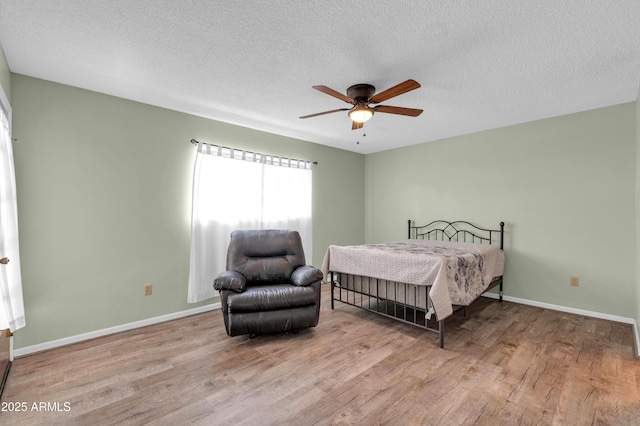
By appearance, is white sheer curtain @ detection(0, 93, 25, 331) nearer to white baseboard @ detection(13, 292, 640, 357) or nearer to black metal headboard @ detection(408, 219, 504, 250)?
white baseboard @ detection(13, 292, 640, 357)

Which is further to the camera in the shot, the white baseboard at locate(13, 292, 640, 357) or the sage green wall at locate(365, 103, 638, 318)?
the sage green wall at locate(365, 103, 638, 318)

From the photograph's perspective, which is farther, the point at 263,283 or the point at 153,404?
the point at 263,283

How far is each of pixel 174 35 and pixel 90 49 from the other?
0.73m

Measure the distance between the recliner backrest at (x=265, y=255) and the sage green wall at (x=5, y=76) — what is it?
2210 millimetres

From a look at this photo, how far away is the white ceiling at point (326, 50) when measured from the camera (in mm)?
1743

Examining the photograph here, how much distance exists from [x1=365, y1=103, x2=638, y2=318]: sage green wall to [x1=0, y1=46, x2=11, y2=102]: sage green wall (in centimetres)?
504

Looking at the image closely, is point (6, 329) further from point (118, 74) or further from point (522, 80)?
point (522, 80)

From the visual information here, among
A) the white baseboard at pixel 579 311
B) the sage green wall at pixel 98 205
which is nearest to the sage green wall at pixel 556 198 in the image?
the white baseboard at pixel 579 311

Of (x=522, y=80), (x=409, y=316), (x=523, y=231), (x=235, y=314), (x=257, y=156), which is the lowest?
(x=409, y=316)

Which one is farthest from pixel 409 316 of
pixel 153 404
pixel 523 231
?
pixel 153 404

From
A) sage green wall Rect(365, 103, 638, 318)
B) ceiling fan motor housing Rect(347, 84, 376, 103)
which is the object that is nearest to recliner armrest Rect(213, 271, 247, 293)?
ceiling fan motor housing Rect(347, 84, 376, 103)

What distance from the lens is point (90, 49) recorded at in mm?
2150

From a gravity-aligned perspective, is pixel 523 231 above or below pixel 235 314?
above

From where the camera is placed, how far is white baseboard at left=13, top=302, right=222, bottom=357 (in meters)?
2.54
